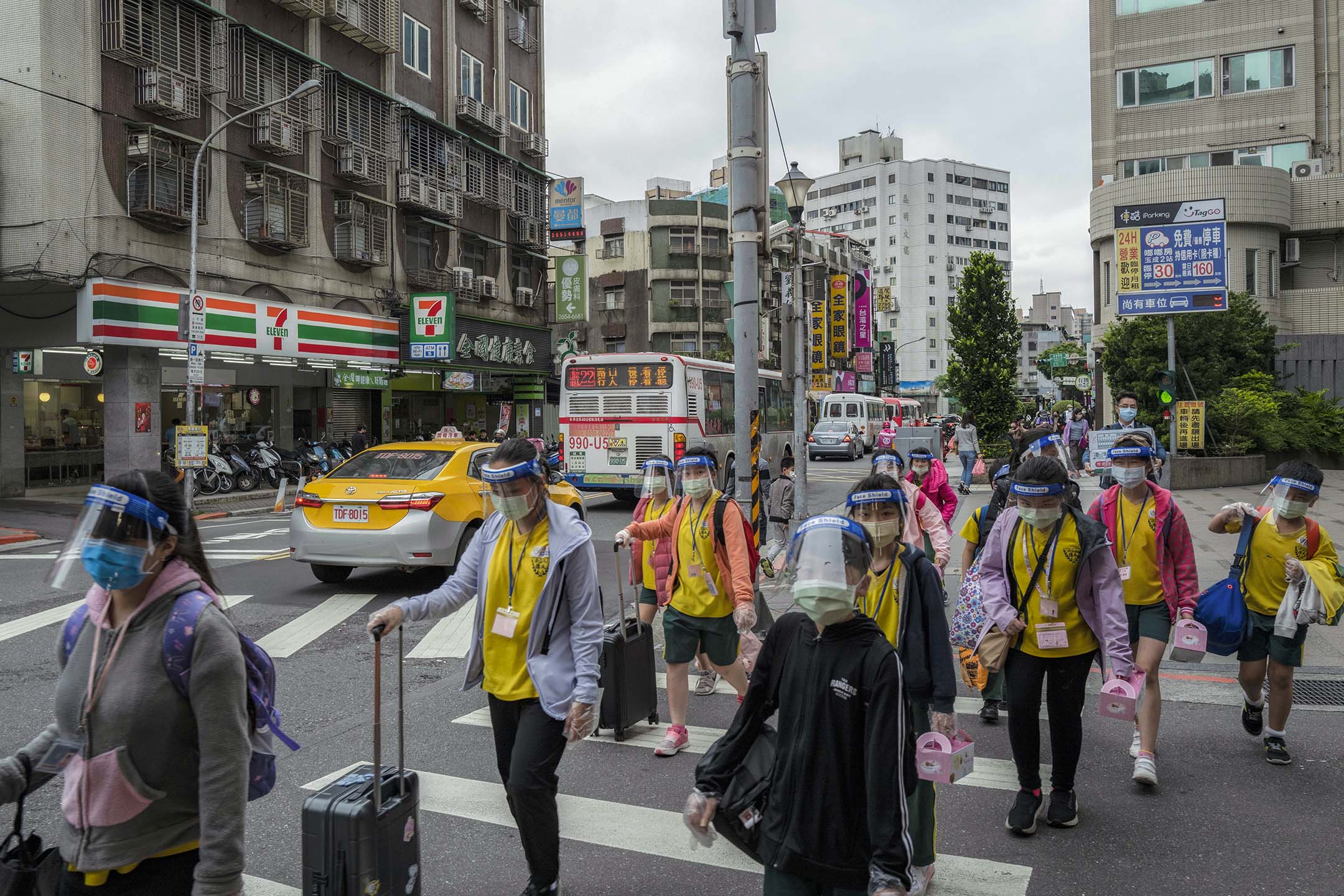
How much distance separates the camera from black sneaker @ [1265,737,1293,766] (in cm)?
552

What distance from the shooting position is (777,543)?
1252cm

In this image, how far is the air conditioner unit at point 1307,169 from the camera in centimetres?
3294

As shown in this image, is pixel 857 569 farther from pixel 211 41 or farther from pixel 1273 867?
pixel 211 41

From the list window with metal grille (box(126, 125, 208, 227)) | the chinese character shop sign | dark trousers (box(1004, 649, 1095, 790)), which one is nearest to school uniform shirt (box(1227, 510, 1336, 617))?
dark trousers (box(1004, 649, 1095, 790))

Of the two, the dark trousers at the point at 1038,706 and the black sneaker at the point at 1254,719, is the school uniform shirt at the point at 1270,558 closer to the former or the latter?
the black sneaker at the point at 1254,719

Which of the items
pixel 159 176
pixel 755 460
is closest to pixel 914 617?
pixel 755 460

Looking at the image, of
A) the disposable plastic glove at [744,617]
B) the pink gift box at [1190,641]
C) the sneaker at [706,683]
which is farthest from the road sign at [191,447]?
the pink gift box at [1190,641]

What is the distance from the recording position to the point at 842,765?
276cm

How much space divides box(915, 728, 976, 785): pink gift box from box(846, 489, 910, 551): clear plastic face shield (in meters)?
0.88

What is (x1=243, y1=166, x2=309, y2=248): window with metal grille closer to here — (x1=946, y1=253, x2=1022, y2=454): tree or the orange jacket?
the orange jacket

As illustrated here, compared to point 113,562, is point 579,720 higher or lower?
lower

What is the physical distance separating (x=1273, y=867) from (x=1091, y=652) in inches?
44.3

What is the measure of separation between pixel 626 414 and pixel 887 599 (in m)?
16.1

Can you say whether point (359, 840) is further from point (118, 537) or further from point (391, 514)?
point (391, 514)
